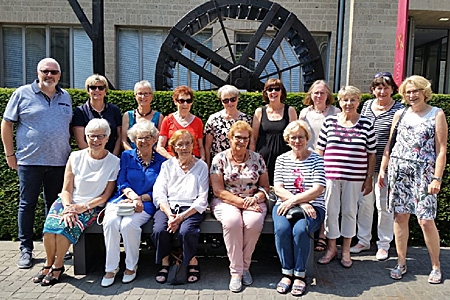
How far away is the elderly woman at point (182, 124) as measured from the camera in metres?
4.25

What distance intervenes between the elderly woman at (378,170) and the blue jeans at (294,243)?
109 cm

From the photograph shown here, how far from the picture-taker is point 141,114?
4422mm

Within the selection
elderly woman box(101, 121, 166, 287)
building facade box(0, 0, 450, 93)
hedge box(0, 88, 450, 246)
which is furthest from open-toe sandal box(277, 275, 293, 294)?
building facade box(0, 0, 450, 93)

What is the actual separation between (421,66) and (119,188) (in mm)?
9655

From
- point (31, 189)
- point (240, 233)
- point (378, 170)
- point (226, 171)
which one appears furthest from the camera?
point (378, 170)

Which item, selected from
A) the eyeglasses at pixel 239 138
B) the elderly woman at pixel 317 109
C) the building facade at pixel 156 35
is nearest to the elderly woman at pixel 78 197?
the eyeglasses at pixel 239 138

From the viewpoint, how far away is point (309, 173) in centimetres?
381

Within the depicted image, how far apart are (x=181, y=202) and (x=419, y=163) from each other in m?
2.17

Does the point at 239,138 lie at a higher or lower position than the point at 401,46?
lower

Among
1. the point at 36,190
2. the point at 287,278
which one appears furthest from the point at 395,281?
the point at 36,190

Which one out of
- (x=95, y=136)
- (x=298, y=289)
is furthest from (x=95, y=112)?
(x=298, y=289)

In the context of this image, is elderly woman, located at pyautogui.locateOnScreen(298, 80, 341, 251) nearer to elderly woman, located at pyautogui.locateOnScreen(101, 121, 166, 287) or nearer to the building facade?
elderly woman, located at pyautogui.locateOnScreen(101, 121, 166, 287)

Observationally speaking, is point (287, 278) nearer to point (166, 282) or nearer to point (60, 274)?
point (166, 282)

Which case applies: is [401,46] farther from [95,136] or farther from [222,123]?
[95,136]
